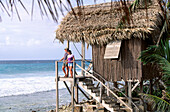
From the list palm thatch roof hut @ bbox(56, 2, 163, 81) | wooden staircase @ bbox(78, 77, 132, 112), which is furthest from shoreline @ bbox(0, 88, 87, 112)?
palm thatch roof hut @ bbox(56, 2, 163, 81)

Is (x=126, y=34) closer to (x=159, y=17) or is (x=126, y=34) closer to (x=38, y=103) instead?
(x=159, y=17)

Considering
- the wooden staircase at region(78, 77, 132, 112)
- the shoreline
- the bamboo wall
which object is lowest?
the shoreline

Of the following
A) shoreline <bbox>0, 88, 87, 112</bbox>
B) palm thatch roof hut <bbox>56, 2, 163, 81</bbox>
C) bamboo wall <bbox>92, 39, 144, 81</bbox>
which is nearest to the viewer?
palm thatch roof hut <bbox>56, 2, 163, 81</bbox>

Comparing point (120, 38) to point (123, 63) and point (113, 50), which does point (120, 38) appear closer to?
point (113, 50)

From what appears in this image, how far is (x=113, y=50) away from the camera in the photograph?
12352 mm

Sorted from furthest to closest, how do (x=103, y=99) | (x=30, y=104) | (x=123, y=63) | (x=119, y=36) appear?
(x=30, y=104) → (x=123, y=63) → (x=103, y=99) → (x=119, y=36)

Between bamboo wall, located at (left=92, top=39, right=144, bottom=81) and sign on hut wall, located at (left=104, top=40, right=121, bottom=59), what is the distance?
1.02 ft

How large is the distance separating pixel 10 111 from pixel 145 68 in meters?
10.8

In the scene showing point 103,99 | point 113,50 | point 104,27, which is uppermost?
point 104,27

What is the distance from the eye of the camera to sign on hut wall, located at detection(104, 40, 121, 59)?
12266mm

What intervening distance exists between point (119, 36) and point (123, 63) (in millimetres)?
1288

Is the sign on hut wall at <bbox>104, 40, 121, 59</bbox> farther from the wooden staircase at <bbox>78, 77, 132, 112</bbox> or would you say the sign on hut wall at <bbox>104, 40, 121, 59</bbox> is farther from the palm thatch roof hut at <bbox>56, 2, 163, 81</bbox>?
the wooden staircase at <bbox>78, 77, 132, 112</bbox>

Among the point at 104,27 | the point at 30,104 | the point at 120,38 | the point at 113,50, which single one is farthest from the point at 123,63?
the point at 30,104

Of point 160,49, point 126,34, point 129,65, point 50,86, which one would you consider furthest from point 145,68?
point 50,86
